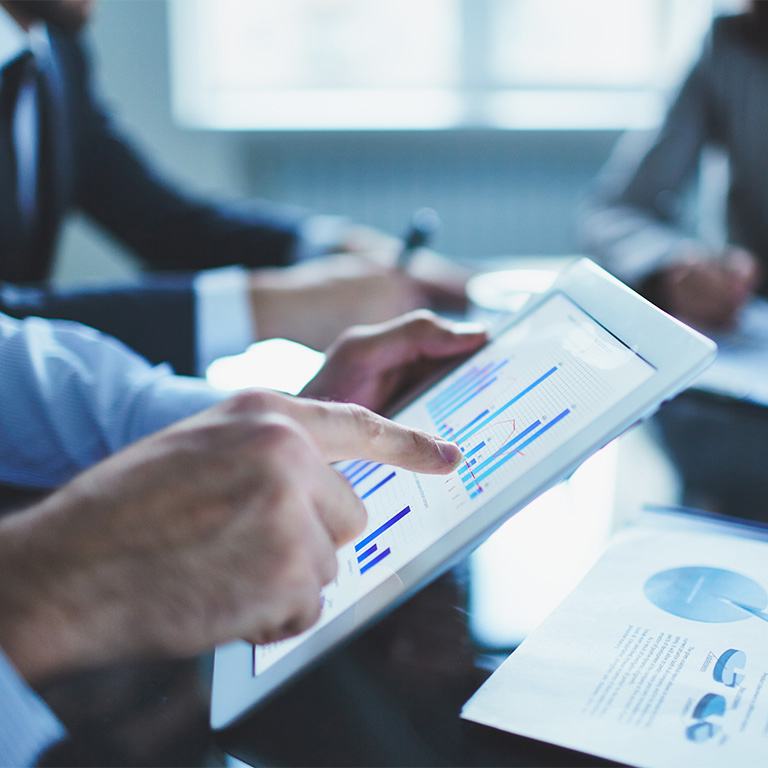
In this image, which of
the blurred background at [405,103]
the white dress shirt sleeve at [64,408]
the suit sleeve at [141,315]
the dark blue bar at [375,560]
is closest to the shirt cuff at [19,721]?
the dark blue bar at [375,560]

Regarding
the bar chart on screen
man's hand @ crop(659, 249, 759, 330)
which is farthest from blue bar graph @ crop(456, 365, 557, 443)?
man's hand @ crop(659, 249, 759, 330)

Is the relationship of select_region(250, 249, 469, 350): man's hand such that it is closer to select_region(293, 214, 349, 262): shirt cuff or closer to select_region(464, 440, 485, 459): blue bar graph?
select_region(293, 214, 349, 262): shirt cuff

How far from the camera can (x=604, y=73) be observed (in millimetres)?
2637

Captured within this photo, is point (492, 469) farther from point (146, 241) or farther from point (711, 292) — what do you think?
point (146, 241)

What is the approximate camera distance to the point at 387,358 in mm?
509

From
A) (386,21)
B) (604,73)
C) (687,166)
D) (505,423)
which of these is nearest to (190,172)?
(386,21)

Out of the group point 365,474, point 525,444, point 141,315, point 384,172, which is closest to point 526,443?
point 525,444

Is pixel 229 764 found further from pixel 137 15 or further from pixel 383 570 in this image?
pixel 137 15

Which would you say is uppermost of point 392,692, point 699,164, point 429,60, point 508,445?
point 429,60

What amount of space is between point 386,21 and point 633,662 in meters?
2.74

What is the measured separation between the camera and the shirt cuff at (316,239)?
108 cm

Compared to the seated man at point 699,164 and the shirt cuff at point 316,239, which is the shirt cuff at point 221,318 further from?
the seated man at point 699,164

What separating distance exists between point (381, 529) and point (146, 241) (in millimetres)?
1088

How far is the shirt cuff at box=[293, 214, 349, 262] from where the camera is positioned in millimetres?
1077
